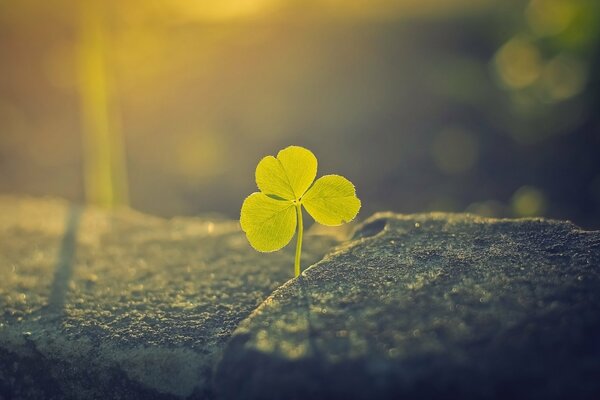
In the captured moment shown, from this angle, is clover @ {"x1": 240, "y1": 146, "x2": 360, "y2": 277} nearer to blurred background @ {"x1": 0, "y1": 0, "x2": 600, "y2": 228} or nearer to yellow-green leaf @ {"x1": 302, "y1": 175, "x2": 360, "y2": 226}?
yellow-green leaf @ {"x1": 302, "y1": 175, "x2": 360, "y2": 226}

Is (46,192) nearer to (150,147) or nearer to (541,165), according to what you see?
(150,147)

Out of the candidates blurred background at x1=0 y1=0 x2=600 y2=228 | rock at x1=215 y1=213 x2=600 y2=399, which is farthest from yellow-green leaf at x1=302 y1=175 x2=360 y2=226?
blurred background at x1=0 y1=0 x2=600 y2=228

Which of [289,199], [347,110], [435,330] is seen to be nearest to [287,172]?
[289,199]

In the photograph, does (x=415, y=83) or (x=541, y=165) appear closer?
(x=541, y=165)

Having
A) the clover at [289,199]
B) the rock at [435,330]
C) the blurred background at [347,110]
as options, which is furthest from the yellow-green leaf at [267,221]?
the blurred background at [347,110]

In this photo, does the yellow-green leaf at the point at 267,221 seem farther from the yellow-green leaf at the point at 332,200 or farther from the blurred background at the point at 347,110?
the blurred background at the point at 347,110

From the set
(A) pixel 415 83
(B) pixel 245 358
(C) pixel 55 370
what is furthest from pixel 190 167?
(B) pixel 245 358
